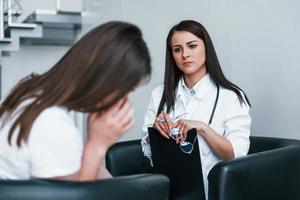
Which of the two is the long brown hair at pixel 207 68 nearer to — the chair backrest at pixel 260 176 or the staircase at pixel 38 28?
the chair backrest at pixel 260 176

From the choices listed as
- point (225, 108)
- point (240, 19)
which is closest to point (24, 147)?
point (225, 108)

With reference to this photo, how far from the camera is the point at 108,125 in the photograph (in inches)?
41.6

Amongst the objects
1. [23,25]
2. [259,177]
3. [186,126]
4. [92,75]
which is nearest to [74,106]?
[92,75]

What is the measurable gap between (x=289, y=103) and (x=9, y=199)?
1549 mm

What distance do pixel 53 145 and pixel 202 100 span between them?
41.4 inches

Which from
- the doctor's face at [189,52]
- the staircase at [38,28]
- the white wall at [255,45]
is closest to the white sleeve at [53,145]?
the doctor's face at [189,52]

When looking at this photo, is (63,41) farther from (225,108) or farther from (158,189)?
(158,189)

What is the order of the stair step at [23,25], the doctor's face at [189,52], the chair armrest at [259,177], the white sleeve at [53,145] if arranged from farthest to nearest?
the stair step at [23,25] → the doctor's face at [189,52] → the chair armrest at [259,177] → the white sleeve at [53,145]

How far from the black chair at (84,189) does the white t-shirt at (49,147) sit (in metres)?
0.03

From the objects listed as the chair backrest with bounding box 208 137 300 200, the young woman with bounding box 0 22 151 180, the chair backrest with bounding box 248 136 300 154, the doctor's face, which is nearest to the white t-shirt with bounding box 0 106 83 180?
the young woman with bounding box 0 22 151 180

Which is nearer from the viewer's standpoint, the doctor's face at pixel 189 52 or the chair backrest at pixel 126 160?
the doctor's face at pixel 189 52

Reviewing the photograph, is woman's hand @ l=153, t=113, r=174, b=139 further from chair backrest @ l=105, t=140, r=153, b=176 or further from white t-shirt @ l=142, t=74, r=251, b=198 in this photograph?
chair backrest @ l=105, t=140, r=153, b=176

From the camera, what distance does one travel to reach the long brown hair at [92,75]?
38.8 inches

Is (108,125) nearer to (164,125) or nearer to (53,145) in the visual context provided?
(53,145)
